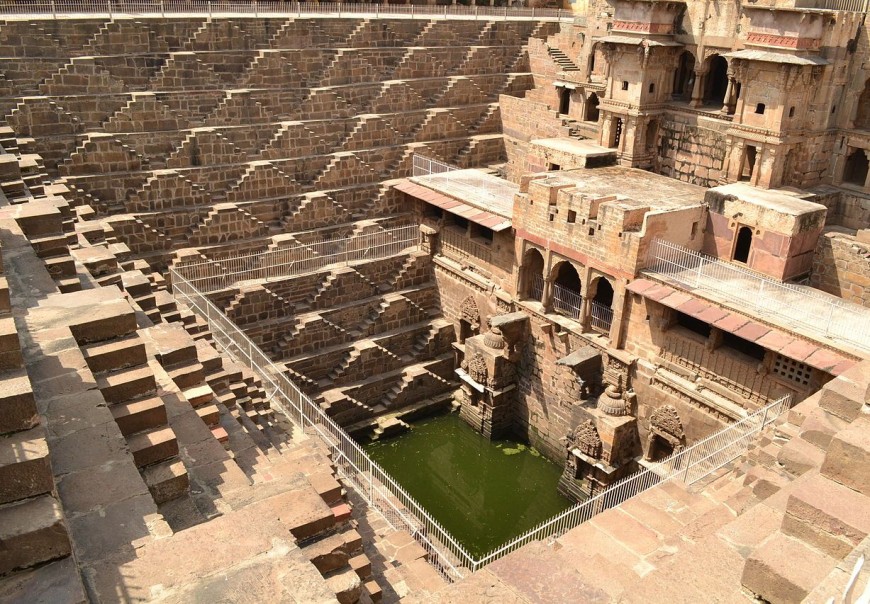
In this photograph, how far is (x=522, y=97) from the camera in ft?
88.9

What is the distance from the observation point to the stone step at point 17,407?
5669mm

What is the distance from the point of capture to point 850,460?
662 cm

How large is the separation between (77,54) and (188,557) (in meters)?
17.8

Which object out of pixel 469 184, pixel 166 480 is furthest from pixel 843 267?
pixel 166 480

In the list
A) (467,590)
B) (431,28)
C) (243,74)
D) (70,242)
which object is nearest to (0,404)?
(467,590)

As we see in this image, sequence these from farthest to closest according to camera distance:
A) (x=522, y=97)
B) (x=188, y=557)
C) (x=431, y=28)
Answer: (x=522, y=97) → (x=431, y=28) → (x=188, y=557)

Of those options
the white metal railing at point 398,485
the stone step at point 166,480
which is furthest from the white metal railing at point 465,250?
the stone step at point 166,480

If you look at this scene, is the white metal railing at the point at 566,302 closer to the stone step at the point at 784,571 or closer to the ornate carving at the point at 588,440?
the ornate carving at the point at 588,440

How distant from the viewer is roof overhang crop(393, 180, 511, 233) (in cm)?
1925

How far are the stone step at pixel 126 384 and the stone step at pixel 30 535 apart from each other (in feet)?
7.93

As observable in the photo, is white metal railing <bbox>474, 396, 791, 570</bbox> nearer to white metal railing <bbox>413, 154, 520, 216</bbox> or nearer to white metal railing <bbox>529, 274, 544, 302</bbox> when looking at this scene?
white metal railing <bbox>529, 274, 544, 302</bbox>

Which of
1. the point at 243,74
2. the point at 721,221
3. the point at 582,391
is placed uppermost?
the point at 243,74

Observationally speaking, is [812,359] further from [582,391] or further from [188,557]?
[188,557]

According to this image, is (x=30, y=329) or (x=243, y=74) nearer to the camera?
(x=30, y=329)
